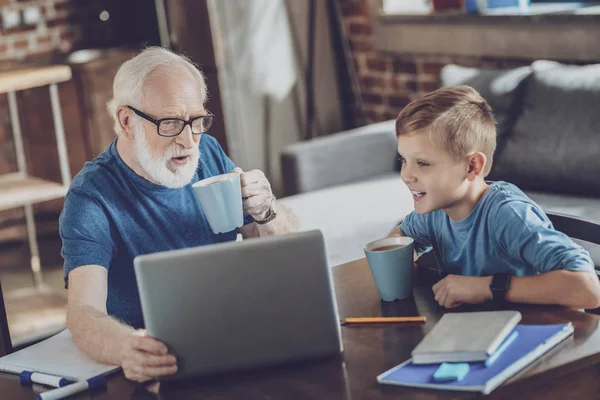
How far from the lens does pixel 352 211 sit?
3.22 metres

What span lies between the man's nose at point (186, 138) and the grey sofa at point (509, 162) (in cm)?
110

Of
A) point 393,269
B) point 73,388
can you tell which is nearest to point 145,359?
point 73,388

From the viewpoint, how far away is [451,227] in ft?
5.63

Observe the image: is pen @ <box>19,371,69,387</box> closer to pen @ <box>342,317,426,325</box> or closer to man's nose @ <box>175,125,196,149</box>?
pen @ <box>342,317,426,325</box>

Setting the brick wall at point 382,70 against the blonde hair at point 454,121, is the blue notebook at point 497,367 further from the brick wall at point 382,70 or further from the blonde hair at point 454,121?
the brick wall at point 382,70

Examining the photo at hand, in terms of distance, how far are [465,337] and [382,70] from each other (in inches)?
134

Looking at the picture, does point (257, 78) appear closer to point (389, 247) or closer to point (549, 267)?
point (389, 247)

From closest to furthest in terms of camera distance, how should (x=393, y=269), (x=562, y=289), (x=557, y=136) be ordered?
(x=562, y=289) → (x=393, y=269) → (x=557, y=136)

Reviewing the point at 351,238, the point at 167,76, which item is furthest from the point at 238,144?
the point at 167,76

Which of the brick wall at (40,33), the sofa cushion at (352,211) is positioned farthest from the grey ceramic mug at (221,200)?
the brick wall at (40,33)

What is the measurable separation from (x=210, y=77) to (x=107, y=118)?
2.45 ft

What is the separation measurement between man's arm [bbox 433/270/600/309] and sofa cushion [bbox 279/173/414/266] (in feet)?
4.10

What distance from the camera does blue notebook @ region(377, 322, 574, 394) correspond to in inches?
46.7

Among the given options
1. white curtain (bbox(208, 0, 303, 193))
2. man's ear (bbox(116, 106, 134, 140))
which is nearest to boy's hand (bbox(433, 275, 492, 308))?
man's ear (bbox(116, 106, 134, 140))
